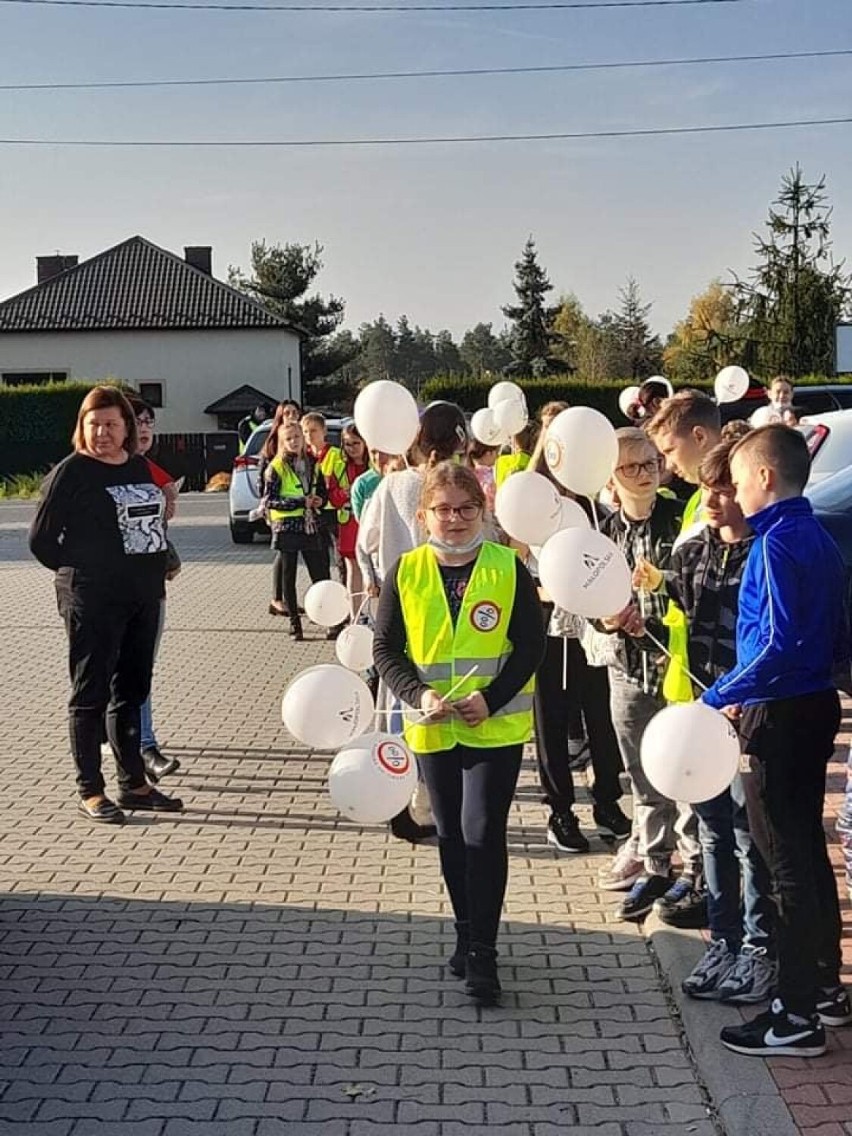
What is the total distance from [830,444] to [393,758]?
7.30m

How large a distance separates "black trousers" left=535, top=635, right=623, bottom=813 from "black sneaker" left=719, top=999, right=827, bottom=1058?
210 centimetres

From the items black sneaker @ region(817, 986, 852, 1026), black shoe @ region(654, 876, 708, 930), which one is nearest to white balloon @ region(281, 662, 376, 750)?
black shoe @ region(654, 876, 708, 930)

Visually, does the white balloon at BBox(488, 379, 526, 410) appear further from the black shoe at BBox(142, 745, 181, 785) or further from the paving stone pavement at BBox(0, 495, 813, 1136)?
the black shoe at BBox(142, 745, 181, 785)

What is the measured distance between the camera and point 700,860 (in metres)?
5.33

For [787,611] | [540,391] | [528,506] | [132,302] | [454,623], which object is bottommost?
[454,623]

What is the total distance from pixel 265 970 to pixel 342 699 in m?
1.03

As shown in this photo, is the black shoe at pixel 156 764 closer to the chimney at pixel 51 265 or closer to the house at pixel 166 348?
the house at pixel 166 348

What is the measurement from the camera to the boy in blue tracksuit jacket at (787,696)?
3.89 metres

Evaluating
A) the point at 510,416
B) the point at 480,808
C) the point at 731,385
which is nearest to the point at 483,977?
the point at 480,808

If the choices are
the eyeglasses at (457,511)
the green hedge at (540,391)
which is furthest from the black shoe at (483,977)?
the green hedge at (540,391)

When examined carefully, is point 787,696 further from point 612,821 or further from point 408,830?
point 408,830

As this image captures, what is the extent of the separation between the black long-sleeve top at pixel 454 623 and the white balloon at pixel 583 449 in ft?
1.83

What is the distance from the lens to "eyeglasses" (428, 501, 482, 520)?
182 inches

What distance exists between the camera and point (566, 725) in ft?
20.6
